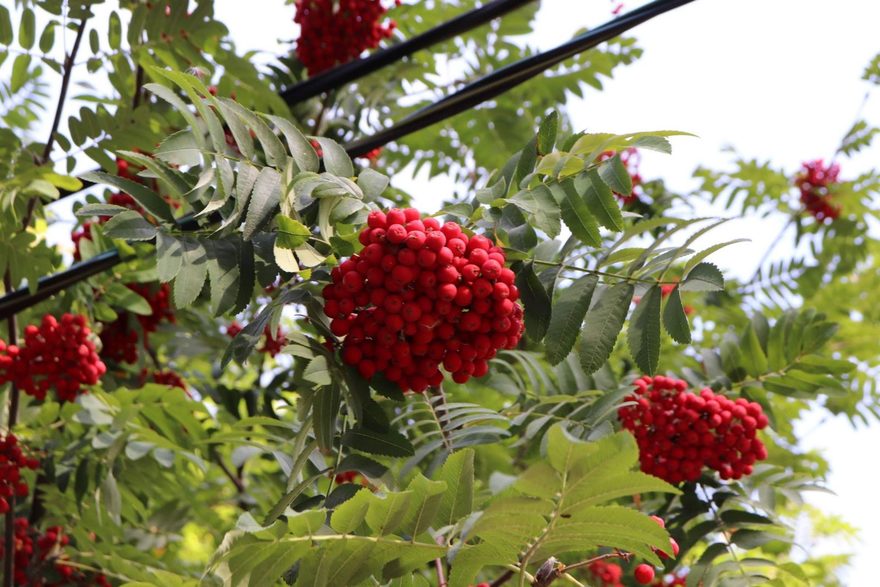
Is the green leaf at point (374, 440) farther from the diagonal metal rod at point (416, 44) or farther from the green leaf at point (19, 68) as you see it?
the green leaf at point (19, 68)

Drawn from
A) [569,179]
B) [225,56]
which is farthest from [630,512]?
[225,56]

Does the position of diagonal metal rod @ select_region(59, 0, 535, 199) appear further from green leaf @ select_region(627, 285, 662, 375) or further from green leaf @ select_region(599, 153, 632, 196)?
green leaf @ select_region(627, 285, 662, 375)

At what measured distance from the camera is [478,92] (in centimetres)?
265

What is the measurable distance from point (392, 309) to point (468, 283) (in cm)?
16

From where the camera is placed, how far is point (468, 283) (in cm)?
186

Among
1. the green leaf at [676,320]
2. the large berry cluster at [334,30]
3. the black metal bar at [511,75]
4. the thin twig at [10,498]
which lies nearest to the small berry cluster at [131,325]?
the thin twig at [10,498]

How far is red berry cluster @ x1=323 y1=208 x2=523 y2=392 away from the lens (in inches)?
72.7

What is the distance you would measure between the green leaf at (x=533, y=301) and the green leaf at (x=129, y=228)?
0.80 m

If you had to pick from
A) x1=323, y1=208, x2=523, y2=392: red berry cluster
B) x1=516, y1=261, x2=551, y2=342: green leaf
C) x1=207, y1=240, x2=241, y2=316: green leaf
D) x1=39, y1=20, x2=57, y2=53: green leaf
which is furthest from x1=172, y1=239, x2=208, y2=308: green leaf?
x1=39, y1=20, x2=57, y2=53: green leaf

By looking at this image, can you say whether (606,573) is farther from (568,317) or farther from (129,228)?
(129,228)

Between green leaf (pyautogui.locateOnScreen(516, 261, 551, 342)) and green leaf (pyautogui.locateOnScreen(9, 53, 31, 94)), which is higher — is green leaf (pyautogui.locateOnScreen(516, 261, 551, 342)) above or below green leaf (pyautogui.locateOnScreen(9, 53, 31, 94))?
below

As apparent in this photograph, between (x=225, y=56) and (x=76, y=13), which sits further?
(x=225, y=56)

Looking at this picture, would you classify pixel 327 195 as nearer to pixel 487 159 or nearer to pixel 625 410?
pixel 625 410

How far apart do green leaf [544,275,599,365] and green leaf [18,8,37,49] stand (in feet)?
7.95
